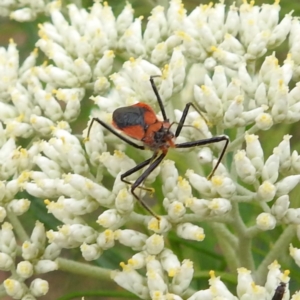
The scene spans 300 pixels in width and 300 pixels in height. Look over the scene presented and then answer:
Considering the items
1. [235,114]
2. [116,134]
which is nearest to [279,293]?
[235,114]

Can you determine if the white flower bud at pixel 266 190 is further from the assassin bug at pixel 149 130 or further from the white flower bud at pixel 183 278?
the white flower bud at pixel 183 278

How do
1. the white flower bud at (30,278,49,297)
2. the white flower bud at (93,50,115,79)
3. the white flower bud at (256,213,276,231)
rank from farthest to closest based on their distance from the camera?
the white flower bud at (93,50,115,79) < the white flower bud at (30,278,49,297) < the white flower bud at (256,213,276,231)

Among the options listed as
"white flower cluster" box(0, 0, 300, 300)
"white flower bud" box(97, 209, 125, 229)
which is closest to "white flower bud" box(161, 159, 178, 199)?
"white flower cluster" box(0, 0, 300, 300)

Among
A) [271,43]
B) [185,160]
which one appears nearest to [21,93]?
[185,160]

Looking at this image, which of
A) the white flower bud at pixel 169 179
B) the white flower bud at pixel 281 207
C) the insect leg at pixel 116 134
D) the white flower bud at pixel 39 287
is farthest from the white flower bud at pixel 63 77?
the white flower bud at pixel 281 207

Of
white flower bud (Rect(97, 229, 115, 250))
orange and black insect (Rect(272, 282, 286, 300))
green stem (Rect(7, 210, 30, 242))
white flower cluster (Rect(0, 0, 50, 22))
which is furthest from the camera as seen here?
white flower cluster (Rect(0, 0, 50, 22))

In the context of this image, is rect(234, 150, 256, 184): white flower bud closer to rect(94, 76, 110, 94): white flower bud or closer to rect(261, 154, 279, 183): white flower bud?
rect(261, 154, 279, 183): white flower bud

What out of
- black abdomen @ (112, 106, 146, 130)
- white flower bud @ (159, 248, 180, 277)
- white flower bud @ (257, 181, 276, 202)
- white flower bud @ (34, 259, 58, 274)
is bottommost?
white flower bud @ (34, 259, 58, 274)

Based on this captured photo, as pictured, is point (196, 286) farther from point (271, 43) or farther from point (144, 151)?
point (271, 43)
